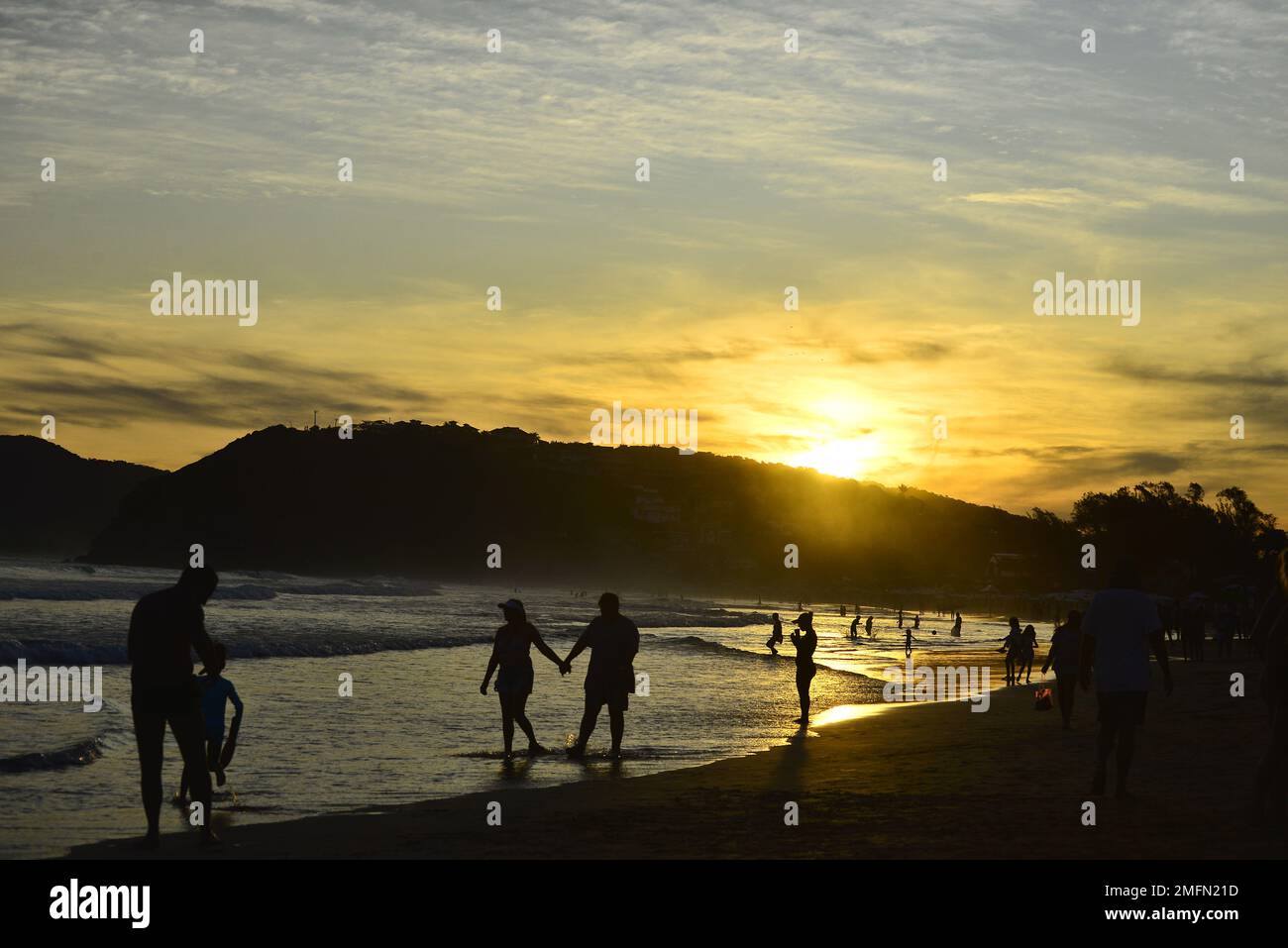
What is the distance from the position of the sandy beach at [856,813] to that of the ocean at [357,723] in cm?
66

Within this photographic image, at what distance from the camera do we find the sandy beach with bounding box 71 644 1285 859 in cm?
851

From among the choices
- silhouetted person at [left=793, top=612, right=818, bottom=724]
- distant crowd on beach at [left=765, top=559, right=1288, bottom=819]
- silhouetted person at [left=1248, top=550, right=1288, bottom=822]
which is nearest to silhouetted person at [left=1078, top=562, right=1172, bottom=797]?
distant crowd on beach at [left=765, top=559, right=1288, bottom=819]

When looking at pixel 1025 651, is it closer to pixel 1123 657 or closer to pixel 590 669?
pixel 590 669

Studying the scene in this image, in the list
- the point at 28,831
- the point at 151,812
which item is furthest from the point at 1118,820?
the point at 28,831

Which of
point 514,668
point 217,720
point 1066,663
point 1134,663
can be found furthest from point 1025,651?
point 217,720

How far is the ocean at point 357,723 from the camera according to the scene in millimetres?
11320

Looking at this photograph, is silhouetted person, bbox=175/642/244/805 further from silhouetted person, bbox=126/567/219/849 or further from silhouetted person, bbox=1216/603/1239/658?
silhouetted person, bbox=1216/603/1239/658

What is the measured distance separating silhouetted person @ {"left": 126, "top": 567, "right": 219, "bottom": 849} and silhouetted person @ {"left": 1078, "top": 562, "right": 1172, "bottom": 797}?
6.61 m

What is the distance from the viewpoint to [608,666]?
48.0 ft

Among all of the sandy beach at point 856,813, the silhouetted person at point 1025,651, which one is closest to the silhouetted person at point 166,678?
the sandy beach at point 856,813

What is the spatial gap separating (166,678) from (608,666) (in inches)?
261

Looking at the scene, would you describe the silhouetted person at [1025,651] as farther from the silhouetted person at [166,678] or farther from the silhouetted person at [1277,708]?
the silhouetted person at [166,678]
